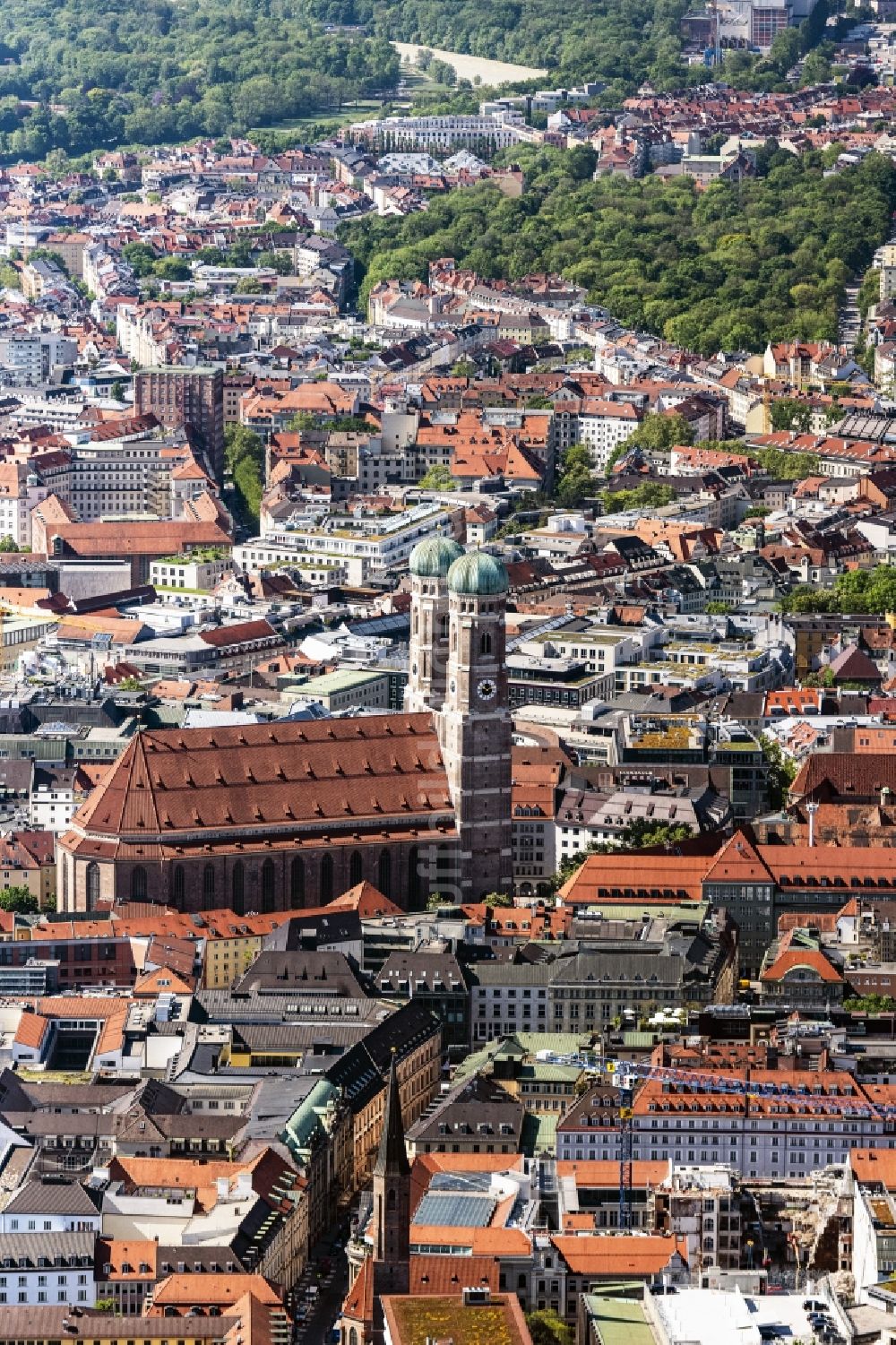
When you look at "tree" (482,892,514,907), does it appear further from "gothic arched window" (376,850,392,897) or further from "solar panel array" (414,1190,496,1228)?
"solar panel array" (414,1190,496,1228)

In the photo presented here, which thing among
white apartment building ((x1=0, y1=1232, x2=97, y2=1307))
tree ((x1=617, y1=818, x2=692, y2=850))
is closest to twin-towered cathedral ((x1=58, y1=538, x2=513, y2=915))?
tree ((x1=617, y1=818, x2=692, y2=850))

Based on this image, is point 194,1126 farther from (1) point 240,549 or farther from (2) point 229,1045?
(1) point 240,549

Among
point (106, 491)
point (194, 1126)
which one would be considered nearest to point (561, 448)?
point (106, 491)

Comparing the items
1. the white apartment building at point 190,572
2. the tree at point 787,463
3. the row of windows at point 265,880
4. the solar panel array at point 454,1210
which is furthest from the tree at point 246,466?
the solar panel array at point 454,1210

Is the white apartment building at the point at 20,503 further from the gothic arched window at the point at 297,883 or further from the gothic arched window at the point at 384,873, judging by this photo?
the gothic arched window at the point at 297,883

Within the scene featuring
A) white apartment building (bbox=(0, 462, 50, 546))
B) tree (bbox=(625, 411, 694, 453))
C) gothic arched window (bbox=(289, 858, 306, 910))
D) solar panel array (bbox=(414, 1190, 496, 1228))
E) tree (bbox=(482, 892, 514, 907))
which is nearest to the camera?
solar panel array (bbox=(414, 1190, 496, 1228))
